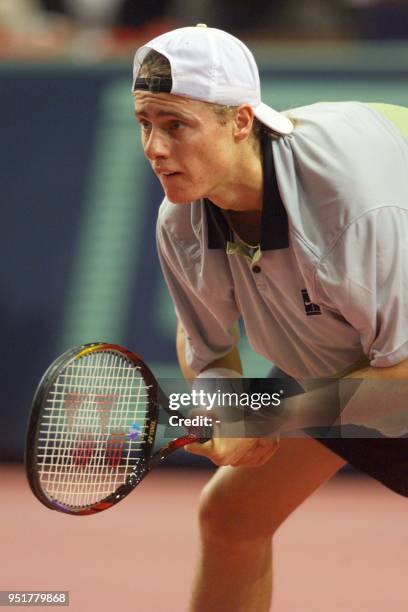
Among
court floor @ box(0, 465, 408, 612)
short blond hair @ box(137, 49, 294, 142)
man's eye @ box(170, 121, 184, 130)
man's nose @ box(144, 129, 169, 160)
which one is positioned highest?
short blond hair @ box(137, 49, 294, 142)

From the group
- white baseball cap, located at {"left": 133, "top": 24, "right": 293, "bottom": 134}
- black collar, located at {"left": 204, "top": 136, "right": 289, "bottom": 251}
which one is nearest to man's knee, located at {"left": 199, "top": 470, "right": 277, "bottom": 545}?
black collar, located at {"left": 204, "top": 136, "right": 289, "bottom": 251}

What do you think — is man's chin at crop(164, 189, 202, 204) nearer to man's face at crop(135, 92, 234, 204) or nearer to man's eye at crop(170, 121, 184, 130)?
man's face at crop(135, 92, 234, 204)

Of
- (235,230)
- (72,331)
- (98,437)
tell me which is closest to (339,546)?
(72,331)

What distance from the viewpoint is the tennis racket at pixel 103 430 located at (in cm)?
279

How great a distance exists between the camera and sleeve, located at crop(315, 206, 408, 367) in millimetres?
2459

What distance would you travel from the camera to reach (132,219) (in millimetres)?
5023

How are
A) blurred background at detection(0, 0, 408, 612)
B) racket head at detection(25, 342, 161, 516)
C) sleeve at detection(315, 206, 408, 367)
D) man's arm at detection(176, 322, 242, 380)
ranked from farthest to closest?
blurred background at detection(0, 0, 408, 612), man's arm at detection(176, 322, 242, 380), racket head at detection(25, 342, 161, 516), sleeve at detection(315, 206, 408, 367)

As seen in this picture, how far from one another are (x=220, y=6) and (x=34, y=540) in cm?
268

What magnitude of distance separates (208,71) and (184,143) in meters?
0.15

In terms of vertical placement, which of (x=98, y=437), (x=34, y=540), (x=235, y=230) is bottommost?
(x=34, y=540)

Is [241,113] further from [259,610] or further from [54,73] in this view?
[54,73]

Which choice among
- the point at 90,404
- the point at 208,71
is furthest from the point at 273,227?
the point at 90,404

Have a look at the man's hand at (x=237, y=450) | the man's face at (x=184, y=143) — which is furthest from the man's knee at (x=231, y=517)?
the man's face at (x=184, y=143)

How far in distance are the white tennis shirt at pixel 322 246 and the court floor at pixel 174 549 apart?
1.24 m
